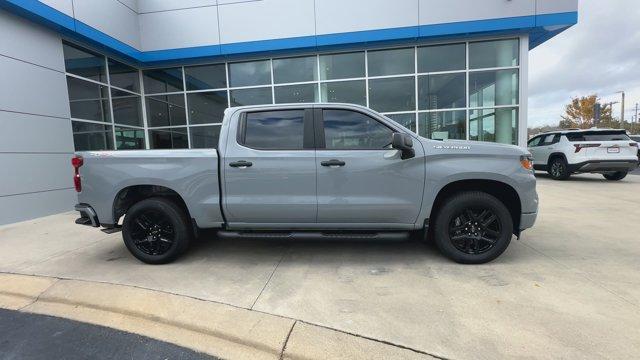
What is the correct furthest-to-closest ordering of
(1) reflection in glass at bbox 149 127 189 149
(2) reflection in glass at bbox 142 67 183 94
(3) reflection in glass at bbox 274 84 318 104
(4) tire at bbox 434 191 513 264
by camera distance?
1. (1) reflection in glass at bbox 149 127 189 149
2. (2) reflection in glass at bbox 142 67 183 94
3. (3) reflection in glass at bbox 274 84 318 104
4. (4) tire at bbox 434 191 513 264

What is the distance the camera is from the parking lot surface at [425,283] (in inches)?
100

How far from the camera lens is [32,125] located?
25.3ft

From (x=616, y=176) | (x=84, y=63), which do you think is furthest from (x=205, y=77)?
(x=616, y=176)

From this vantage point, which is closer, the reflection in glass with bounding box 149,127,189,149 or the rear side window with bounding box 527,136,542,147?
the reflection in glass with bounding box 149,127,189,149

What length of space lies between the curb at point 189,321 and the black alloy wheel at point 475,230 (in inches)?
Answer: 73.4

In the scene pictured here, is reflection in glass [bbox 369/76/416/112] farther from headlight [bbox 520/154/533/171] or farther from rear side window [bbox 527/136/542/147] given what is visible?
headlight [bbox 520/154/533/171]

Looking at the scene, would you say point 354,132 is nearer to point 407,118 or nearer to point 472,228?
point 472,228

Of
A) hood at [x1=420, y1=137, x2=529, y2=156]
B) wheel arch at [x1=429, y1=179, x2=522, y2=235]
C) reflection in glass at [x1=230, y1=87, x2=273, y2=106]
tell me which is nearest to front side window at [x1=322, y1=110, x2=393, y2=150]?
hood at [x1=420, y1=137, x2=529, y2=156]

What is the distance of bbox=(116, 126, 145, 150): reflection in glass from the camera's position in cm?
1093

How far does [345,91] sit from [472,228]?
848 centimetres

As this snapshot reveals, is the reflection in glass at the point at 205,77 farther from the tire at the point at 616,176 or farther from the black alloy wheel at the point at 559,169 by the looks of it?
the tire at the point at 616,176

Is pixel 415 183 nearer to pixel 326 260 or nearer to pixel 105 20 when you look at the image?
pixel 326 260

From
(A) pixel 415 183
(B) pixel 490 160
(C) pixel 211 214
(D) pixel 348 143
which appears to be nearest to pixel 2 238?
(C) pixel 211 214

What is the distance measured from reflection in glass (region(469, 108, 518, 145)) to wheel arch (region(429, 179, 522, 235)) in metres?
7.91
